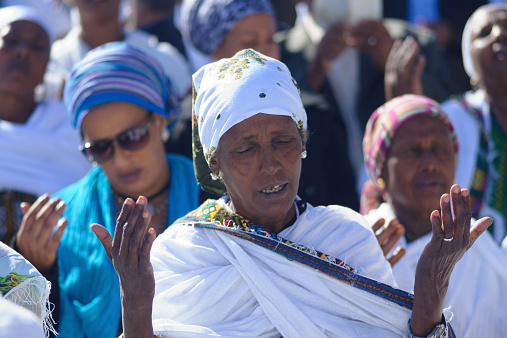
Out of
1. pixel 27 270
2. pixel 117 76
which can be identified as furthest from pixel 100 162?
pixel 27 270

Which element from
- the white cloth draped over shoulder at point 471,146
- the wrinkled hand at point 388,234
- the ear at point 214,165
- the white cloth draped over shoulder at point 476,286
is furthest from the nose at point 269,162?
the white cloth draped over shoulder at point 471,146

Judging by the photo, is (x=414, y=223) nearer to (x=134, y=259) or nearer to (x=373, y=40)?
(x=134, y=259)

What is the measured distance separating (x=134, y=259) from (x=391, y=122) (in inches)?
87.3

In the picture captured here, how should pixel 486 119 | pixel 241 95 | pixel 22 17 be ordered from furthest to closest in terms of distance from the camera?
pixel 22 17, pixel 486 119, pixel 241 95

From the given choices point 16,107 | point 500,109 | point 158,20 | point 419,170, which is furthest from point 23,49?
point 500,109

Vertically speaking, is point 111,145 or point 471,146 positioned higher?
point 111,145

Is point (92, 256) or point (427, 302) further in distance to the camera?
point (92, 256)

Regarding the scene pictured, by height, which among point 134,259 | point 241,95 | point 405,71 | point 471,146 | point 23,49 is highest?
point 241,95

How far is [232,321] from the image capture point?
3.21 metres

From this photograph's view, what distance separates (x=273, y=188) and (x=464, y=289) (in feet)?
4.69

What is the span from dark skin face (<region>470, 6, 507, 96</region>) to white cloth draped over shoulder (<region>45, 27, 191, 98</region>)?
226 centimetres

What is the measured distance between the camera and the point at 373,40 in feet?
20.7

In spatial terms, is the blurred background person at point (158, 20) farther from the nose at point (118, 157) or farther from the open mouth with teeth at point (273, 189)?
the open mouth with teeth at point (273, 189)

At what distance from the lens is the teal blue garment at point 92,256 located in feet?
13.1
